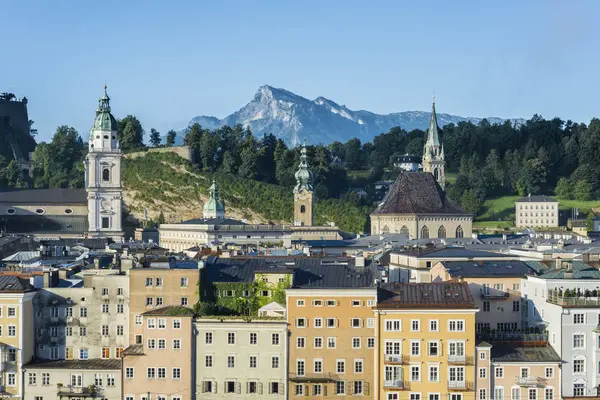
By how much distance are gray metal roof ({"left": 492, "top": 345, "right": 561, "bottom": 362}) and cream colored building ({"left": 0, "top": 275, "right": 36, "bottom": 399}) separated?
74.2 ft

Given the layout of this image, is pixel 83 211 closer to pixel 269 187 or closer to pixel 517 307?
pixel 269 187

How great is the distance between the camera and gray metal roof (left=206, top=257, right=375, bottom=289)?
7156cm

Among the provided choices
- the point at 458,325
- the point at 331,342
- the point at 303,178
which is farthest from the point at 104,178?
the point at 458,325

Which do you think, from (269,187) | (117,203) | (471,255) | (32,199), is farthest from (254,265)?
(269,187)

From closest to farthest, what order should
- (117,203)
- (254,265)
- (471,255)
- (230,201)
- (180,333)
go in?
(180,333), (254,265), (471,255), (117,203), (230,201)

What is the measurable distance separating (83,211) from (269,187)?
97.2ft

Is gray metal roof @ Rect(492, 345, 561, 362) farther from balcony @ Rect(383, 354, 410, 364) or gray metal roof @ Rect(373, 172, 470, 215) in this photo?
gray metal roof @ Rect(373, 172, 470, 215)

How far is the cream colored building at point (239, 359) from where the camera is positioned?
69.6 meters

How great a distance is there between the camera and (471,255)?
90.2 m

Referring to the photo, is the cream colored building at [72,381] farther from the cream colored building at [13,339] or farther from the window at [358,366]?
the window at [358,366]

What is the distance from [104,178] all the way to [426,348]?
3900 inches

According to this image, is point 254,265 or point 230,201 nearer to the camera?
point 254,265

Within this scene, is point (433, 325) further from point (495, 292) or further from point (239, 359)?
point (239, 359)

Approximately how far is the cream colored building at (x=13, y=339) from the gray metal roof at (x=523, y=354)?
22617 mm
